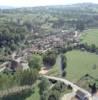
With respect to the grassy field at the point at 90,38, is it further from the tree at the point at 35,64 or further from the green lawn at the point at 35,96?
the green lawn at the point at 35,96

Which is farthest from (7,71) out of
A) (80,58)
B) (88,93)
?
(80,58)

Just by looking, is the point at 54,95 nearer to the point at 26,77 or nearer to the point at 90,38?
the point at 26,77

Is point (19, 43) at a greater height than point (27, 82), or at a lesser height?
lesser

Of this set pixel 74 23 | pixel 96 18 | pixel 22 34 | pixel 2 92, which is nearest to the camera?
pixel 2 92

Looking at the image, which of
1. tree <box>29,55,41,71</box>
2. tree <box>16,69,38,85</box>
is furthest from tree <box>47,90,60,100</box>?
tree <box>29,55,41,71</box>

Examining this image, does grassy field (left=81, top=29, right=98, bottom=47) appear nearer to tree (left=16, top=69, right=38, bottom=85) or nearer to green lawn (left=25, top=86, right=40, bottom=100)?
tree (left=16, top=69, right=38, bottom=85)

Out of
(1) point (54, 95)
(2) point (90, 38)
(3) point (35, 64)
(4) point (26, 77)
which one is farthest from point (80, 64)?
(2) point (90, 38)

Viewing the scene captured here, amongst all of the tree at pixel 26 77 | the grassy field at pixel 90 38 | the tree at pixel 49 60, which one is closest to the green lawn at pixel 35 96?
the tree at pixel 26 77

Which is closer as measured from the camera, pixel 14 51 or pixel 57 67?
pixel 57 67

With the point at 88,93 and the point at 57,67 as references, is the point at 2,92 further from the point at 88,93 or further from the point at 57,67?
the point at 57,67
